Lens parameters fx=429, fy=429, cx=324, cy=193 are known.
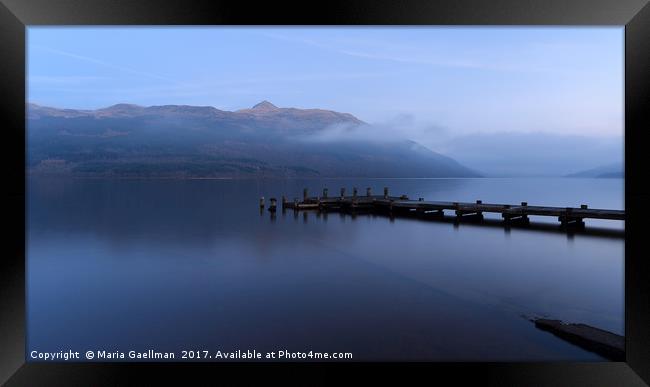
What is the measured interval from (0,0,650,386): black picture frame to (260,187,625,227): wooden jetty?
1419 cm

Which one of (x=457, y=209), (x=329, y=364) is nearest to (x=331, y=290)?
(x=329, y=364)

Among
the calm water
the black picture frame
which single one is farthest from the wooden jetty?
the black picture frame

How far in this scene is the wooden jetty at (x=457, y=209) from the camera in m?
17.6

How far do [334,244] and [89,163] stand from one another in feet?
493

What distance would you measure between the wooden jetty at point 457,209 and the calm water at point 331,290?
3.54 ft

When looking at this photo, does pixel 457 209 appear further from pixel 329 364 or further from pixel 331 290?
pixel 329 364

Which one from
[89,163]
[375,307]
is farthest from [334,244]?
[89,163]

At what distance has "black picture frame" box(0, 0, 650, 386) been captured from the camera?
3408 millimetres

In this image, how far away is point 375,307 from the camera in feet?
27.5

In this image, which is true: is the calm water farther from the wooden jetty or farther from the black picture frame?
the black picture frame

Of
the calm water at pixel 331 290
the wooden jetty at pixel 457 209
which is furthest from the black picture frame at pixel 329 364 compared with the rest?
the wooden jetty at pixel 457 209

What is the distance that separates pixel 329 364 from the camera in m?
3.47

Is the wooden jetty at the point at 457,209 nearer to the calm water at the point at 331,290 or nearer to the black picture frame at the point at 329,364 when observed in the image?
the calm water at the point at 331,290

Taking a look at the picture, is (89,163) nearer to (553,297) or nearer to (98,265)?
(98,265)
